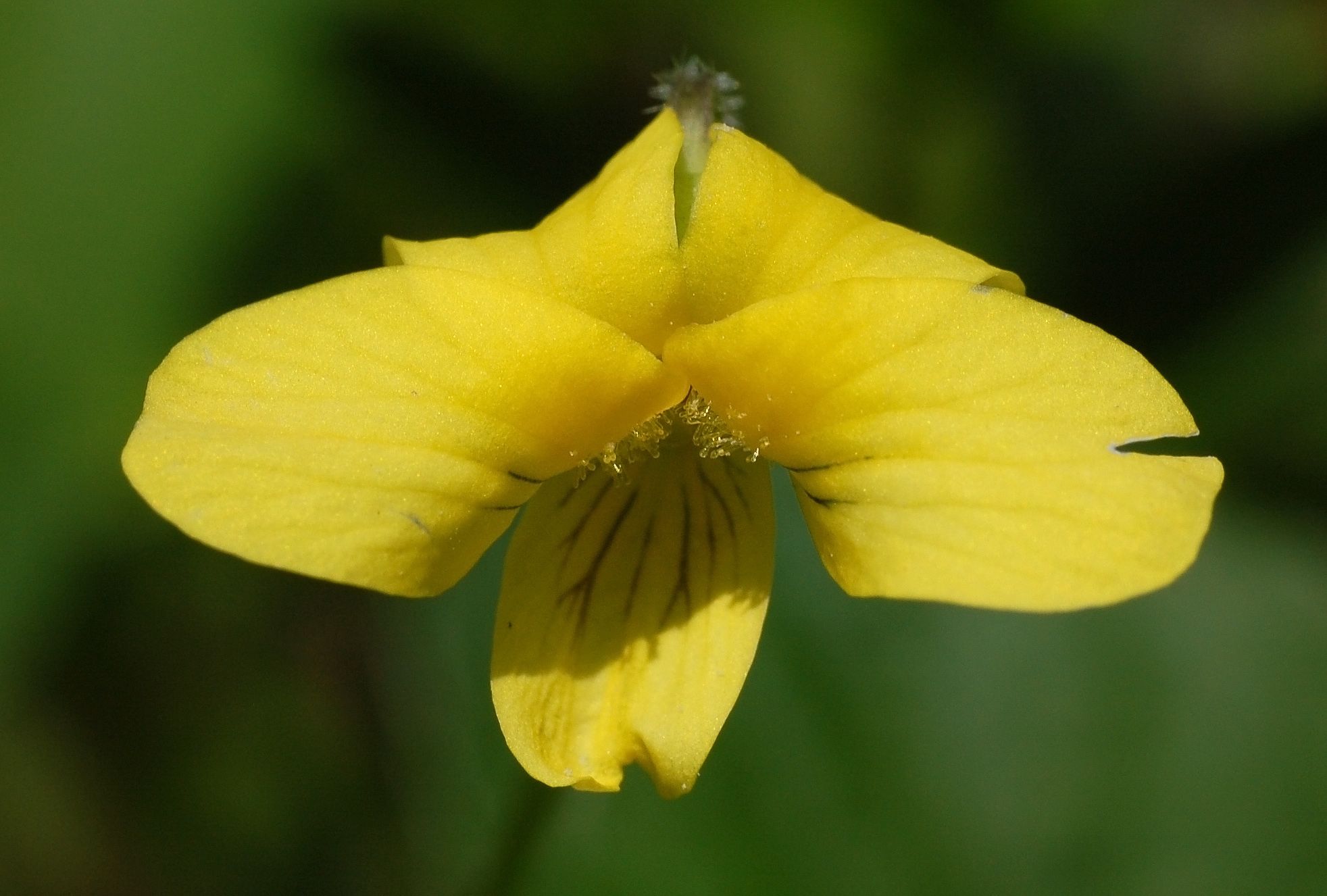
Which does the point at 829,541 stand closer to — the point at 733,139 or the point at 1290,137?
the point at 733,139

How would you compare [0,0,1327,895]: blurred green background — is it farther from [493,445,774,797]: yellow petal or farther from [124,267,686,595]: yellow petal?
[124,267,686,595]: yellow petal

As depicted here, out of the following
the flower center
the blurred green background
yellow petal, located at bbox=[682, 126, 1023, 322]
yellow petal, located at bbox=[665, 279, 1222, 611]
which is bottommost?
the blurred green background

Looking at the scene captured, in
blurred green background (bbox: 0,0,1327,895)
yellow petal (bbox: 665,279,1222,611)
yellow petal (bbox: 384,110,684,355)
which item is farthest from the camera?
blurred green background (bbox: 0,0,1327,895)

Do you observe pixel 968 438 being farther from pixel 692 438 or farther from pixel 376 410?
pixel 376 410

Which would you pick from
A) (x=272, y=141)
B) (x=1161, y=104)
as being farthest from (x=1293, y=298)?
(x=272, y=141)

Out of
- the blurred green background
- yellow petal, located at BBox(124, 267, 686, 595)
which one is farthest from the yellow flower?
the blurred green background

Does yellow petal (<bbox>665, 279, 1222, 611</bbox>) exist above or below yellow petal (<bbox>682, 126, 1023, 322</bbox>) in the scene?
below

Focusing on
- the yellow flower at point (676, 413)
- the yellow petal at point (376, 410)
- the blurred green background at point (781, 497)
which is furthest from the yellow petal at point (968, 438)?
the blurred green background at point (781, 497)

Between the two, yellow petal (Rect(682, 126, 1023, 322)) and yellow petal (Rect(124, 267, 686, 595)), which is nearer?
yellow petal (Rect(124, 267, 686, 595))
